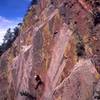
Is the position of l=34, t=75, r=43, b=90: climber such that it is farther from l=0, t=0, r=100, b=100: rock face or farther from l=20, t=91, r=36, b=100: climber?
l=20, t=91, r=36, b=100: climber

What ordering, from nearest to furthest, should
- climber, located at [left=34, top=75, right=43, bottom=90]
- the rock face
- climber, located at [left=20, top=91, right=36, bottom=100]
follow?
the rock face < climber, located at [left=34, top=75, right=43, bottom=90] < climber, located at [left=20, top=91, right=36, bottom=100]

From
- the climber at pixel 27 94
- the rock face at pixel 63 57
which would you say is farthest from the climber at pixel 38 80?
the climber at pixel 27 94

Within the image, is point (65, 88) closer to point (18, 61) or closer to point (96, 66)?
point (96, 66)

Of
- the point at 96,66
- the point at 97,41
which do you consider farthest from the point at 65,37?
the point at 96,66

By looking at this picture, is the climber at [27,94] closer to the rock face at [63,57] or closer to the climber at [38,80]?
the rock face at [63,57]

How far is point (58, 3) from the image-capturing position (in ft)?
151


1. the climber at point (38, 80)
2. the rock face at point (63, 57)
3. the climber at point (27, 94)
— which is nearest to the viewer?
the rock face at point (63, 57)

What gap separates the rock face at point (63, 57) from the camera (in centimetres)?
3356

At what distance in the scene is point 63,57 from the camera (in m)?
38.3

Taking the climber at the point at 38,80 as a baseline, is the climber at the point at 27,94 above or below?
below

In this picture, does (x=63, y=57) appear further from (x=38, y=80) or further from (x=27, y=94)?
(x=27, y=94)

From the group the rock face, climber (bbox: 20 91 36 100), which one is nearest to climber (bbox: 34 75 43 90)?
the rock face

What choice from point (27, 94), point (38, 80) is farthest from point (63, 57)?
point (27, 94)

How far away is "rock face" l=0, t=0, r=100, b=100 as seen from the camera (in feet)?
110
